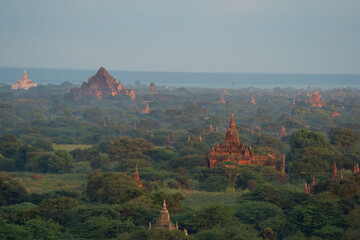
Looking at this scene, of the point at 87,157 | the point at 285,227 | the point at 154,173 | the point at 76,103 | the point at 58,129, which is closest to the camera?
the point at 285,227

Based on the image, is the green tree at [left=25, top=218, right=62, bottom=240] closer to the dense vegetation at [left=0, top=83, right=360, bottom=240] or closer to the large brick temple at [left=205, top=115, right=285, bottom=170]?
the dense vegetation at [left=0, top=83, right=360, bottom=240]

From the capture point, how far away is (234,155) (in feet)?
168

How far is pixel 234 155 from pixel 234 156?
14 cm

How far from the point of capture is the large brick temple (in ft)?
167

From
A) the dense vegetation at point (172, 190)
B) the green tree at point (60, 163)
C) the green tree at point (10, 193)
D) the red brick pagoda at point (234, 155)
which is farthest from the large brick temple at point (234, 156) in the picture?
the green tree at point (10, 193)

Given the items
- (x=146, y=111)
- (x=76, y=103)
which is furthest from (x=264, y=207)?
(x=76, y=103)

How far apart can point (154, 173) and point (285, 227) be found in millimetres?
18136

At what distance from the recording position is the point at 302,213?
33719 mm

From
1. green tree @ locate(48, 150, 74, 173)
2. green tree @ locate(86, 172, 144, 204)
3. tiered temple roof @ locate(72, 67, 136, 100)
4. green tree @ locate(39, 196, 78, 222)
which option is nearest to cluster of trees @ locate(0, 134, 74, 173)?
green tree @ locate(48, 150, 74, 173)

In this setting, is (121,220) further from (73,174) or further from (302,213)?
(73,174)

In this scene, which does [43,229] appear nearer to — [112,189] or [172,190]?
[112,189]

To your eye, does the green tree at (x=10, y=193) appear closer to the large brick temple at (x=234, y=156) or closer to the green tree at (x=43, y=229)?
the green tree at (x=43, y=229)

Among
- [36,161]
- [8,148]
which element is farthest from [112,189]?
[8,148]

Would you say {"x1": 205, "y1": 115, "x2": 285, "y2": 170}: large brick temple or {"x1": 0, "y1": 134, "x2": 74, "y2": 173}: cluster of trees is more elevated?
{"x1": 205, "y1": 115, "x2": 285, "y2": 170}: large brick temple
